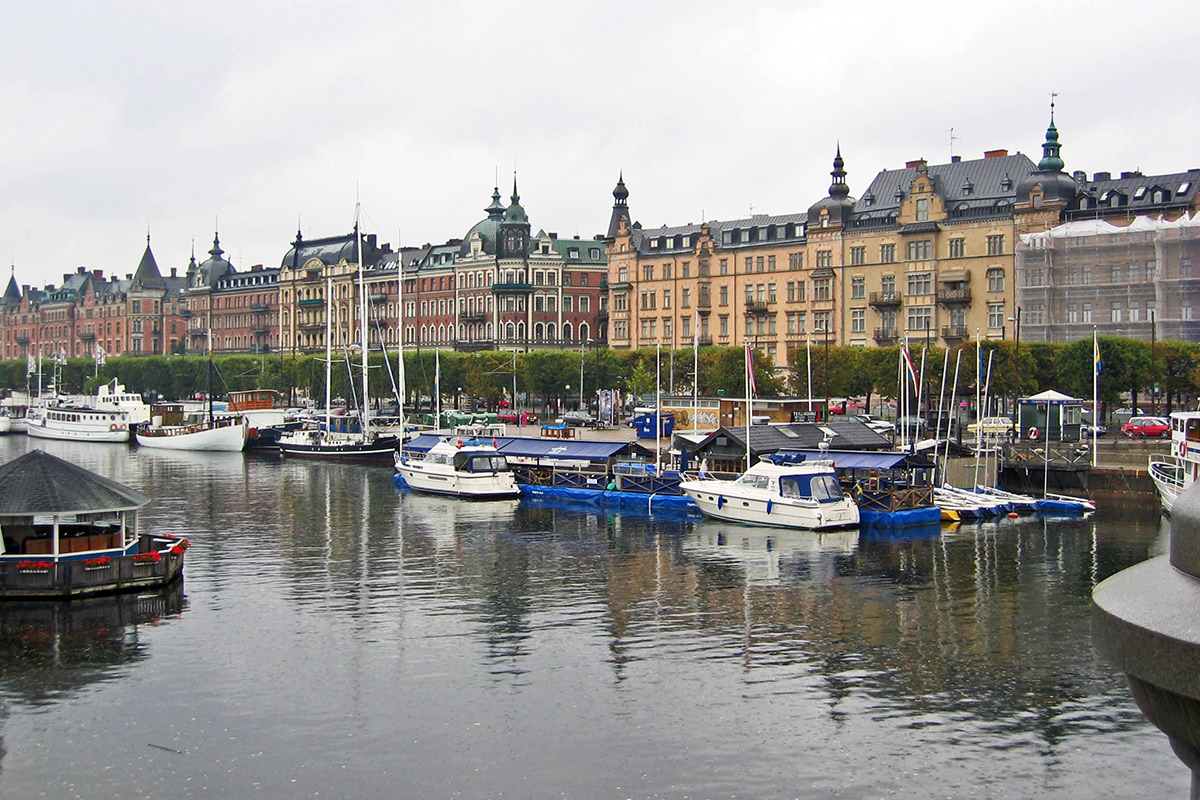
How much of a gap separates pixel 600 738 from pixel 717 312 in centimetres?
11075

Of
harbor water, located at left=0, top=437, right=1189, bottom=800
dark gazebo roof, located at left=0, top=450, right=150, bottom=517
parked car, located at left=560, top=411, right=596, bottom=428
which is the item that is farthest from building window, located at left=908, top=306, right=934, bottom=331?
dark gazebo roof, located at left=0, top=450, right=150, bottom=517

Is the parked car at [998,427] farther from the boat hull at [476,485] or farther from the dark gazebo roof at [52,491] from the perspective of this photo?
the dark gazebo roof at [52,491]

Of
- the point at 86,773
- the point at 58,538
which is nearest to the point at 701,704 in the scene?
the point at 86,773

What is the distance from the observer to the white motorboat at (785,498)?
55281 mm

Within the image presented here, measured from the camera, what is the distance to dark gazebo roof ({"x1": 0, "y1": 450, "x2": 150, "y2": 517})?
37375mm

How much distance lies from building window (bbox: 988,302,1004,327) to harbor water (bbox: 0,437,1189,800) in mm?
58836

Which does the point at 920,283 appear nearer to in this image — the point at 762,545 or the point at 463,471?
the point at 463,471

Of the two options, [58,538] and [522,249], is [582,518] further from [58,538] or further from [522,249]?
[522,249]

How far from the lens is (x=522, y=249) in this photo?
519ft

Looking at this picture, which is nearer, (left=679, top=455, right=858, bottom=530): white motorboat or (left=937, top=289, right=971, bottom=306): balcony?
(left=679, top=455, right=858, bottom=530): white motorboat

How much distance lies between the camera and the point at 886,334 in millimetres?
117375

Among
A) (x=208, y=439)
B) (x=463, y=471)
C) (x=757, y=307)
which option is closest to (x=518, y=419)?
(x=208, y=439)

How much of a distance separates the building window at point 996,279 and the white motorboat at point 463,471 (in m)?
54.9

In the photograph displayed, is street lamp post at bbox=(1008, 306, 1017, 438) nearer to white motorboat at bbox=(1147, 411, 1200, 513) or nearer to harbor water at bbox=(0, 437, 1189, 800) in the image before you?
white motorboat at bbox=(1147, 411, 1200, 513)
